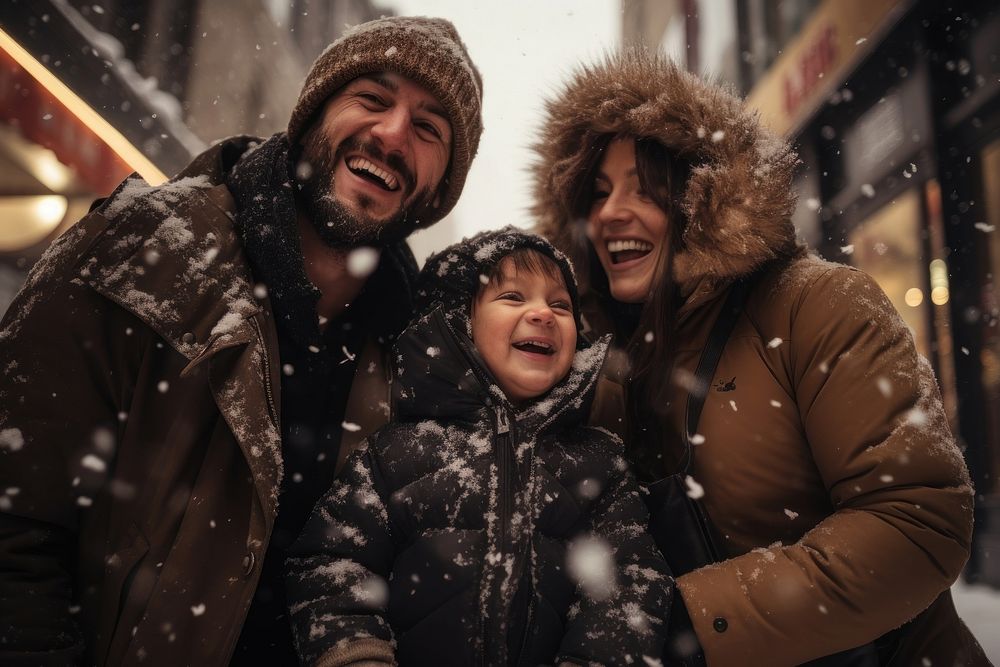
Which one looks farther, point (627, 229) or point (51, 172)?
point (51, 172)

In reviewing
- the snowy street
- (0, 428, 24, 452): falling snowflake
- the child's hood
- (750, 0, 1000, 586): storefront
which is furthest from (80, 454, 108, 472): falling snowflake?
(750, 0, 1000, 586): storefront

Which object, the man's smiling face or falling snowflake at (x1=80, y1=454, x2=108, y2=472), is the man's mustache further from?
falling snowflake at (x1=80, y1=454, x2=108, y2=472)

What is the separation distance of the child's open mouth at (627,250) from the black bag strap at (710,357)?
1.41 ft

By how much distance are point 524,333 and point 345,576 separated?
1.08 m

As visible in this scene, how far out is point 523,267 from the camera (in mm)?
2324

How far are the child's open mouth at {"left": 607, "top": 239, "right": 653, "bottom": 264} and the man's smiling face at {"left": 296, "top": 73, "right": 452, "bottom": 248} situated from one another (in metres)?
0.91

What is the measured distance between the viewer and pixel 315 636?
5.25 ft

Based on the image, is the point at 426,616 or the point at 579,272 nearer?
the point at 426,616

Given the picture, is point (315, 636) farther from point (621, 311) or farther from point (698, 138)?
point (698, 138)

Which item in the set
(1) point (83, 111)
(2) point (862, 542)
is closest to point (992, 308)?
(2) point (862, 542)

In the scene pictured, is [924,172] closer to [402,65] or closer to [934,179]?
[934,179]

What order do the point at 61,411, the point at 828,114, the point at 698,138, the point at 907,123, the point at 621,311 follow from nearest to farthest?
the point at 61,411
the point at 698,138
the point at 621,311
the point at 907,123
the point at 828,114

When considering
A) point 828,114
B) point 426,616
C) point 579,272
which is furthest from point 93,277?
point 828,114

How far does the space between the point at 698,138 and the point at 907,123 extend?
544 centimetres
